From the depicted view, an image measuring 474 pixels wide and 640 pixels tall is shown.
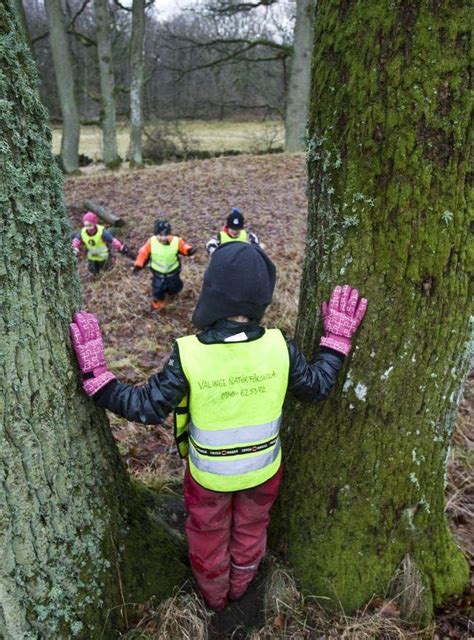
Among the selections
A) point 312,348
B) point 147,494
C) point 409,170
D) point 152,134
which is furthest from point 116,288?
point 152,134

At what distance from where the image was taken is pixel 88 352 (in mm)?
1987

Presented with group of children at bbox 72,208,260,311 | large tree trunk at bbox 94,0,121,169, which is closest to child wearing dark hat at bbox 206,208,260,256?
group of children at bbox 72,208,260,311

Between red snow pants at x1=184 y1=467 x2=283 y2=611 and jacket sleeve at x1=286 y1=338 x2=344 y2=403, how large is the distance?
0.53 m

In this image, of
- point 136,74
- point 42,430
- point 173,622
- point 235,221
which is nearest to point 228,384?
point 42,430

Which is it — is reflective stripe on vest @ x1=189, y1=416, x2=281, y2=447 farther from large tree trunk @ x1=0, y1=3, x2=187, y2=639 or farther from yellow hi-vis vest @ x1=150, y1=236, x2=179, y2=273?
yellow hi-vis vest @ x1=150, y1=236, x2=179, y2=273

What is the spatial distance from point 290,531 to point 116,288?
5.98m

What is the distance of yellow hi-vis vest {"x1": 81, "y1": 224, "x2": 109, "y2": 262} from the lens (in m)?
8.25

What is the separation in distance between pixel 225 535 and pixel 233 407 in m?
0.81

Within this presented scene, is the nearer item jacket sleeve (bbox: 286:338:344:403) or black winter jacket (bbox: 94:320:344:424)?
black winter jacket (bbox: 94:320:344:424)

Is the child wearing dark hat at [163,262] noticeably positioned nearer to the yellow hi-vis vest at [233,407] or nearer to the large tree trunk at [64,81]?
the yellow hi-vis vest at [233,407]

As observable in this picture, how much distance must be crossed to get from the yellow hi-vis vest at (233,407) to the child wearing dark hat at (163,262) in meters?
5.04

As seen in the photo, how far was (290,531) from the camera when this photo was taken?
2.60 meters

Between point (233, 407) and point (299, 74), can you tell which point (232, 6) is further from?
point (233, 407)

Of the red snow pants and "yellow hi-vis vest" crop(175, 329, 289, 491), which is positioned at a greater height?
"yellow hi-vis vest" crop(175, 329, 289, 491)
